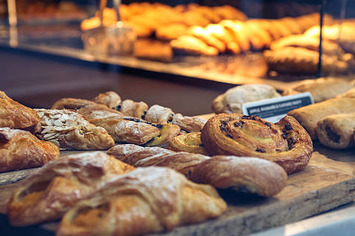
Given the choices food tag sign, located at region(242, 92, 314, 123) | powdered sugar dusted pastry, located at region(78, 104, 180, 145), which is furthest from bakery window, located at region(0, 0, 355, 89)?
powdered sugar dusted pastry, located at region(78, 104, 180, 145)

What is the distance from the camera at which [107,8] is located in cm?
323

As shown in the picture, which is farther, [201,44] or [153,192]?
[201,44]

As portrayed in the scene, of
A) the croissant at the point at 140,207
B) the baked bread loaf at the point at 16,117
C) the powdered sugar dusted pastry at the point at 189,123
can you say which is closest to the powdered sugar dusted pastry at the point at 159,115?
the powdered sugar dusted pastry at the point at 189,123

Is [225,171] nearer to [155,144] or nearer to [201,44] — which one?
[155,144]

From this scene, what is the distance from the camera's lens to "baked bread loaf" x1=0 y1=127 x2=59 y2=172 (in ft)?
4.40

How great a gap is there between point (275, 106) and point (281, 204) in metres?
0.88

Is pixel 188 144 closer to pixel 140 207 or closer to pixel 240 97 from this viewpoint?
pixel 140 207

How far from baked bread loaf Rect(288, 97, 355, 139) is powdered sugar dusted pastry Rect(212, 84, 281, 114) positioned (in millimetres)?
279

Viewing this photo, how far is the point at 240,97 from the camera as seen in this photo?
215cm

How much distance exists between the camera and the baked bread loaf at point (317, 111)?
6.02 ft

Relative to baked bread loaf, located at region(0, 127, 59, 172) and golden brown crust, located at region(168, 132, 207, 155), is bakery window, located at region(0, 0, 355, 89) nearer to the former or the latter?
golden brown crust, located at region(168, 132, 207, 155)

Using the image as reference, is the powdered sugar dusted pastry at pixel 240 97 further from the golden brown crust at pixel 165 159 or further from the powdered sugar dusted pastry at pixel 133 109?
the golden brown crust at pixel 165 159

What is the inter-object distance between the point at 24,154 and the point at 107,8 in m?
2.06

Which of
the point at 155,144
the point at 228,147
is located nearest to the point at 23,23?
the point at 155,144
